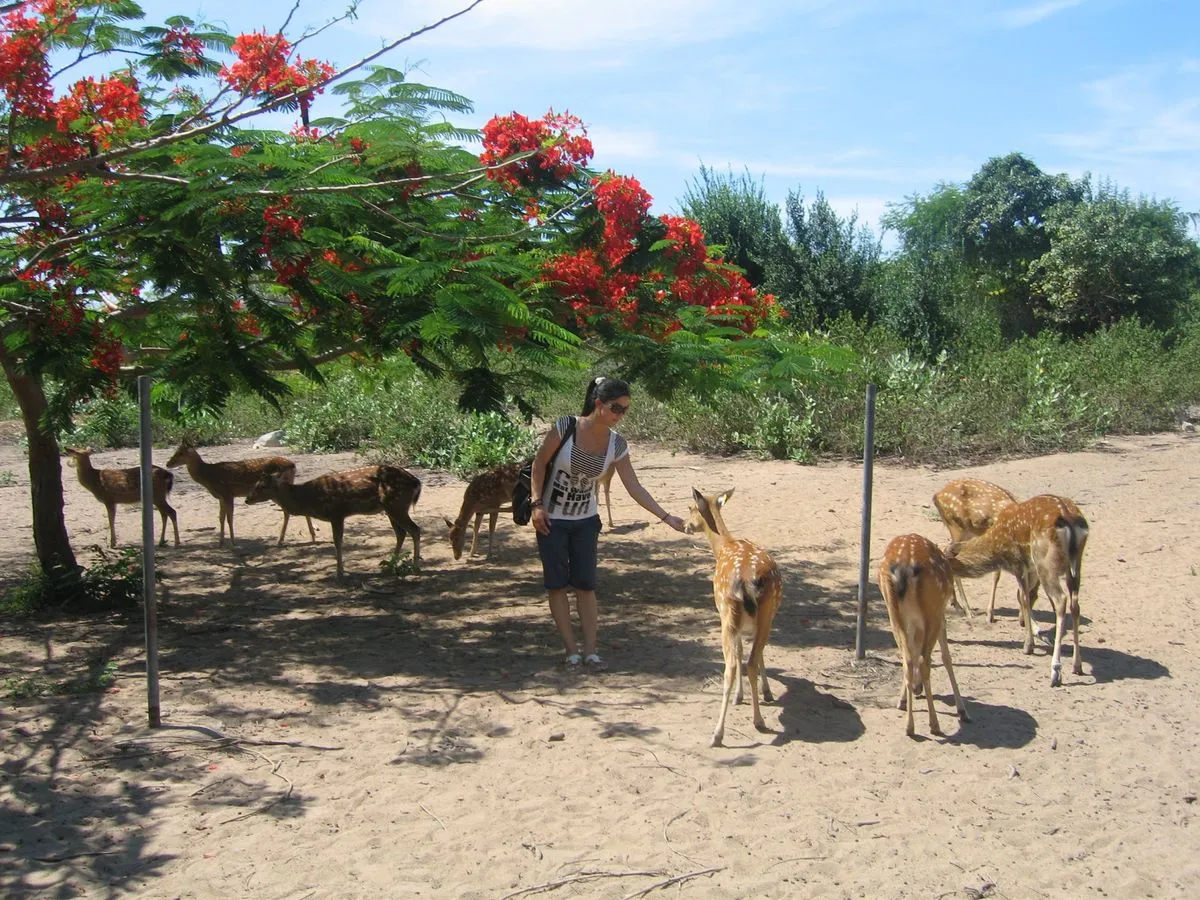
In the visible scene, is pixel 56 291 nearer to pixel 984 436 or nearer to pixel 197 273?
pixel 197 273

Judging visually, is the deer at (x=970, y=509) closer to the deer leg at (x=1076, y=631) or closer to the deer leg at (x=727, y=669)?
the deer leg at (x=1076, y=631)

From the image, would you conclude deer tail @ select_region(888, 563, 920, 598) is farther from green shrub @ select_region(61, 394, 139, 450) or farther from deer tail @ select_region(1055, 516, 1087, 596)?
green shrub @ select_region(61, 394, 139, 450)

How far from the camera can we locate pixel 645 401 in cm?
1919

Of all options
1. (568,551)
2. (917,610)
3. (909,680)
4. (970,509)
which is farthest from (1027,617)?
(568,551)

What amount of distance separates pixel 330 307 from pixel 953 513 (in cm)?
509

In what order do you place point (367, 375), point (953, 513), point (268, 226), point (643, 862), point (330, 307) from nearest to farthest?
point (643, 862), point (268, 226), point (330, 307), point (953, 513), point (367, 375)

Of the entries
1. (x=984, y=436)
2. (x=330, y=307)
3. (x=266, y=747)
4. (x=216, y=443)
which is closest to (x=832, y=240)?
(x=984, y=436)

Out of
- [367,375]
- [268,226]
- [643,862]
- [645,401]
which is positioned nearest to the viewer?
[643,862]

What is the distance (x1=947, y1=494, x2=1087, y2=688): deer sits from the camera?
6.89 m

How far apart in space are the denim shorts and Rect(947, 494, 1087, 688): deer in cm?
259

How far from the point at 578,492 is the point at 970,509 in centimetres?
356

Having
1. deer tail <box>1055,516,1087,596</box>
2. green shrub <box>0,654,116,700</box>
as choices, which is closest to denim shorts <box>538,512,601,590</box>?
green shrub <box>0,654,116,700</box>

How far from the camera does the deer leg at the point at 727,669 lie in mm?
5676

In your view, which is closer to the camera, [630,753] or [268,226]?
[630,753]
